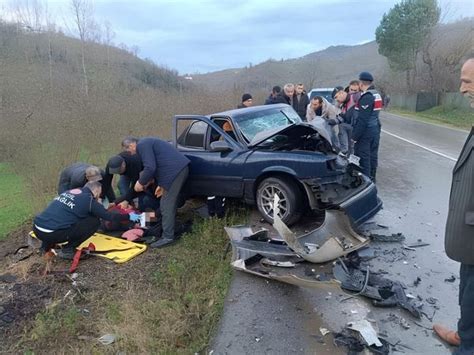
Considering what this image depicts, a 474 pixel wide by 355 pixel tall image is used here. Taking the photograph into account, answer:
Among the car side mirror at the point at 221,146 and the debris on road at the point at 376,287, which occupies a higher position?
the car side mirror at the point at 221,146

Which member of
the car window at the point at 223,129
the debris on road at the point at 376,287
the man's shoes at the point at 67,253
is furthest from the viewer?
the car window at the point at 223,129

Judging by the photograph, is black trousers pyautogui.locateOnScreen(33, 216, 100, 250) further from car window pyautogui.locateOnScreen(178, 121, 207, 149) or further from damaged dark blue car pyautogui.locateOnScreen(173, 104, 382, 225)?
car window pyautogui.locateOnScreen(178, 121, 207, 149)

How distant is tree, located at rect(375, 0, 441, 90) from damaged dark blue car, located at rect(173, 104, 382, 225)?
127 ft

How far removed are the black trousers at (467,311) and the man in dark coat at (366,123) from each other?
448 centimetres

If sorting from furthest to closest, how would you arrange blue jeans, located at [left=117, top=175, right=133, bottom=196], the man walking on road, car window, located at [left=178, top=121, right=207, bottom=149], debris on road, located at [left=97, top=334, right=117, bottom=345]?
blue jeans, located at [left=117, top=175, right=133, bottom=196] < car window, located at [left=178, top=121, right=207, bottom=149] < debris on road, located at [left=97, top=334, right=117, bottom=345] < the man walking on road

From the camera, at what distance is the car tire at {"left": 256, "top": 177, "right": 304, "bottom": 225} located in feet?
17.5

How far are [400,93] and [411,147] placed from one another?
106 ft

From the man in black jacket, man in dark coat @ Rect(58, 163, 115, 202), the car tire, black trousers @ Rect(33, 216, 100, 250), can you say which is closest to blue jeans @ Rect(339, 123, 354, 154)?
the car tire

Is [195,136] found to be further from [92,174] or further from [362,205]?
[362,205]

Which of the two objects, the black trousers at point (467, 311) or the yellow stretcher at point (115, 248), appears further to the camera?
the yellow stretcher at point (115, 248)

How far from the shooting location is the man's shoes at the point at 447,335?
116 inches

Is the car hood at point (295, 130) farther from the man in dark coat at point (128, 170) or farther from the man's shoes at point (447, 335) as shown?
the man's shoes at point (447, 335)

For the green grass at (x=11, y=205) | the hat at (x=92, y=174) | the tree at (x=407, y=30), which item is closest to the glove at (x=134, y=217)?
the hat at (x=92, y=174)

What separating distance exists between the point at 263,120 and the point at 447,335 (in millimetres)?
4273
